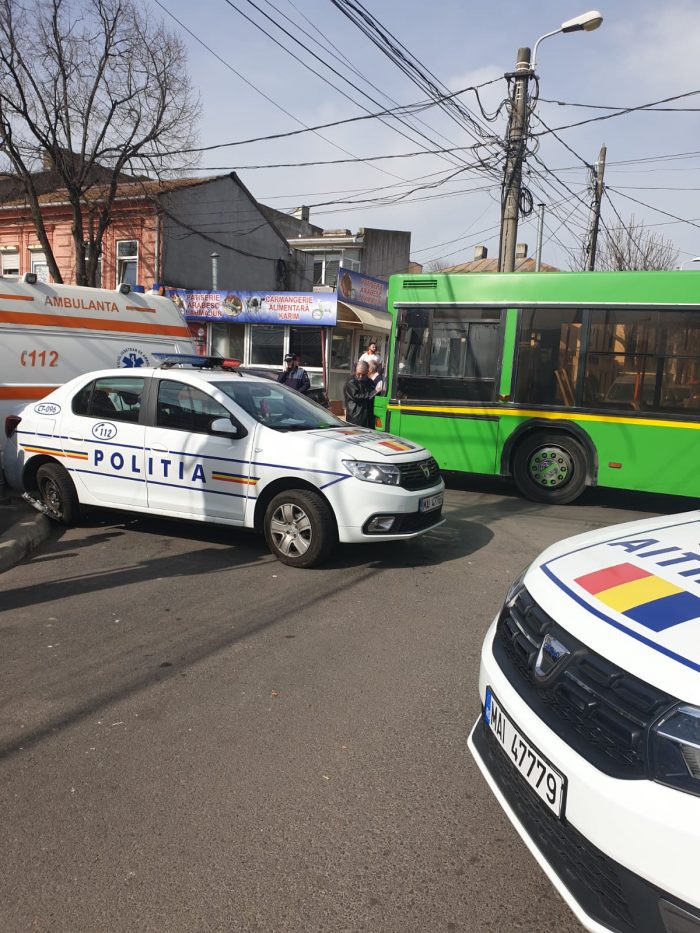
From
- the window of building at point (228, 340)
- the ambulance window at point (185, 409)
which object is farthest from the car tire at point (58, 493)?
the window of building at point (228, 340)

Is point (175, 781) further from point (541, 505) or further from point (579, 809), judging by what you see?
point (541, 505)

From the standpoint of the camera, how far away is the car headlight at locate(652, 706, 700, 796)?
1689 millimetres

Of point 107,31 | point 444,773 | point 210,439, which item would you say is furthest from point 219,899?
point 107,31

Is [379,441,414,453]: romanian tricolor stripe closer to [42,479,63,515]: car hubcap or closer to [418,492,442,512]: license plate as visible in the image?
[418,492,442,512]: license plate

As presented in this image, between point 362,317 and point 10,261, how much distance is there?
45.8 ft

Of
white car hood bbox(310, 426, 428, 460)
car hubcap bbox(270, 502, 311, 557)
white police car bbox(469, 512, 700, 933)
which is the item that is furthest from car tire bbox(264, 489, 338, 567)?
white police car bbox(469, 512, 700, 933)

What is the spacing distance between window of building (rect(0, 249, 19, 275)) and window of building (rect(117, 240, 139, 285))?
4190 millimetres

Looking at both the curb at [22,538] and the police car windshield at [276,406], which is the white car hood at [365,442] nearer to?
the police car windshield at [276,406]

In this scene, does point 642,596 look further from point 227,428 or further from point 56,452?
point 56,452

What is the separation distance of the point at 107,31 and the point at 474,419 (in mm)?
15139

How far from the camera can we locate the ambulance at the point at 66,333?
7.90 meters

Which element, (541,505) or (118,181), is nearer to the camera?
(541,505)

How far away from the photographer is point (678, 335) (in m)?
8.16

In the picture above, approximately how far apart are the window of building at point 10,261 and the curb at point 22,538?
20.9 meters
